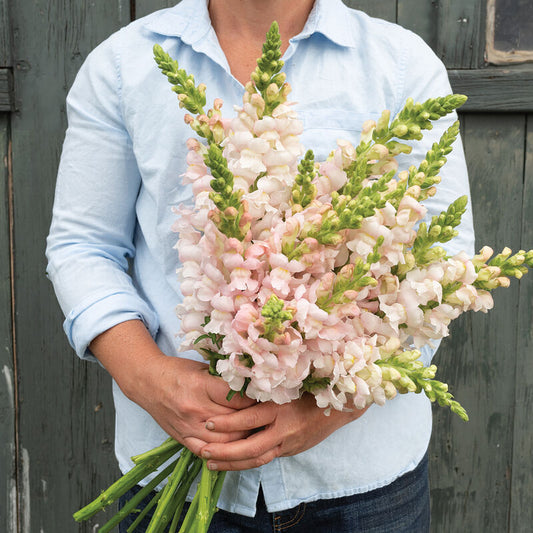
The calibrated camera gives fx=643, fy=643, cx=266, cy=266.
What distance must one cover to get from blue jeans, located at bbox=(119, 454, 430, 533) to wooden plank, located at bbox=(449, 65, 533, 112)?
0.88 m

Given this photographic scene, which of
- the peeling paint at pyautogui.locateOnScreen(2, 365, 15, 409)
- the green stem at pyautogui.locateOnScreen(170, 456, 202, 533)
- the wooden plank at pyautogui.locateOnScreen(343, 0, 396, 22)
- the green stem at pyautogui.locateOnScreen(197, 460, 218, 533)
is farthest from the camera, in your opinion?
the peeling paint at pyautogui.locateOnScreen(2, 365, 15, 409)

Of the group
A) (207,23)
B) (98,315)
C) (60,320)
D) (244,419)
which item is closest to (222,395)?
→ (244,419)

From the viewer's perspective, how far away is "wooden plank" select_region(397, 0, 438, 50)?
4.94ft

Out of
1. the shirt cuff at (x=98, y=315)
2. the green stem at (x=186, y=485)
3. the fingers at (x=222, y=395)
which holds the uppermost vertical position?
the shirt cuff at (x=98, y=315)

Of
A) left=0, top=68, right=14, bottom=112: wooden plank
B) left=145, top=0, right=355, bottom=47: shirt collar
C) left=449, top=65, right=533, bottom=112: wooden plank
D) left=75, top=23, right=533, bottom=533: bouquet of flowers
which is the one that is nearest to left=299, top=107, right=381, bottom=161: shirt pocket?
left=145, top=0, right=355, bottom=47: shirt collar

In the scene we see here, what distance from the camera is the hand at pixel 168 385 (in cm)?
84

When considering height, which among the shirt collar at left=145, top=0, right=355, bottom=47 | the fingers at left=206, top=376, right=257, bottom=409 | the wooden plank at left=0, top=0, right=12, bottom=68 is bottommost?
the fingers at left=206, top=376, right=257, bottom=409

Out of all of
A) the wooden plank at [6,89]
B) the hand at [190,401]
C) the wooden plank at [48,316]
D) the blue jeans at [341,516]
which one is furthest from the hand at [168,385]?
the wooden plank at [6,89]

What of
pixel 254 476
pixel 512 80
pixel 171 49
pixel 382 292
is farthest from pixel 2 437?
pixel 512 80

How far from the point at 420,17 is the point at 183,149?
2.69 feet

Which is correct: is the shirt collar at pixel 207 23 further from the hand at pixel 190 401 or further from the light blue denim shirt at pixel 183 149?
the hand at pixel 190 401

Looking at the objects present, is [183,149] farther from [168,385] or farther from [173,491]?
[173,491]

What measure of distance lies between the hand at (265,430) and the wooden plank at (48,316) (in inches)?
34.7

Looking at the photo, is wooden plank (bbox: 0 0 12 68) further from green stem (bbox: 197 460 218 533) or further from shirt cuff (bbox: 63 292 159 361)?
Result: green stem (bbox: 197 460 218 533)
